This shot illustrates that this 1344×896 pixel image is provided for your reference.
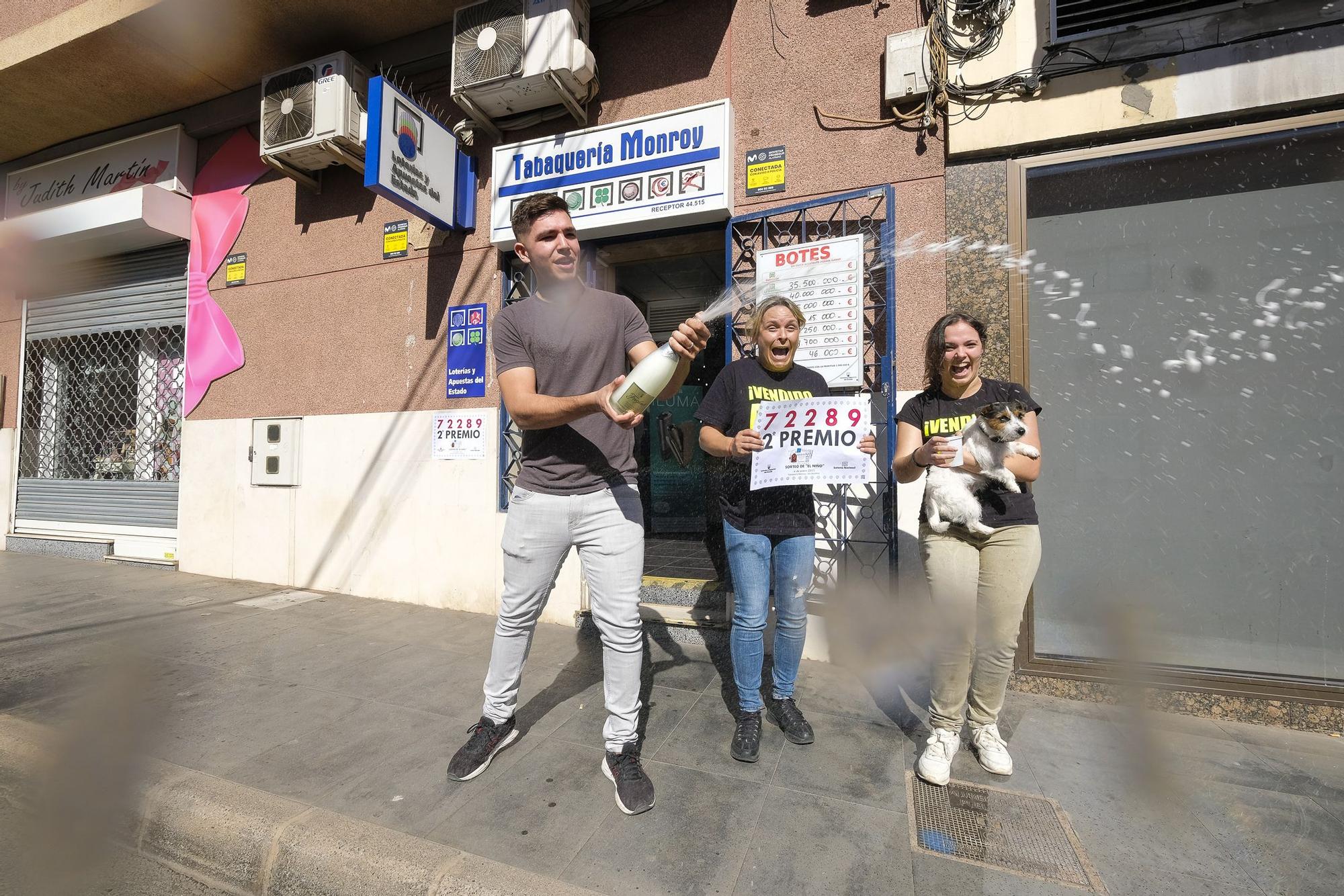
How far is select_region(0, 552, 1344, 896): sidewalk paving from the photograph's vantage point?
1.95 meters

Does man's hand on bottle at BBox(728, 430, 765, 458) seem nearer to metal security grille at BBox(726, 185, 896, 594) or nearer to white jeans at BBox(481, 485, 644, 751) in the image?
white jeans at BBox(481, 485, 644, 751)

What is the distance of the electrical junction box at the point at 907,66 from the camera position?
382 cm

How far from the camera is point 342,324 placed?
18.5 ft

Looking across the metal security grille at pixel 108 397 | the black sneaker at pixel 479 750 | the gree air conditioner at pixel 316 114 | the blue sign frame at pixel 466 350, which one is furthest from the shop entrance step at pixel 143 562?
the black sneaker at pixel 479 750

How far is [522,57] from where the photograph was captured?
4.52 meters

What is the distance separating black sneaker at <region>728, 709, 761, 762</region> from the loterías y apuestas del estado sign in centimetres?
817

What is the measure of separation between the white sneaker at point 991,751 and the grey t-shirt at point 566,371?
1.98m

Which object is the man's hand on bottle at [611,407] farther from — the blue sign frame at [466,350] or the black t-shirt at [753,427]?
the blue sign frame at [466,350]

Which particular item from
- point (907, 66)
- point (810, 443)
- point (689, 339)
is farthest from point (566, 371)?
point (907, 66)

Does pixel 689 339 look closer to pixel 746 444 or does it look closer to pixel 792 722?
pixel 746 444

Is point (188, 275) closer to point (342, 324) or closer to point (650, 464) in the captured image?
point (342, 324)

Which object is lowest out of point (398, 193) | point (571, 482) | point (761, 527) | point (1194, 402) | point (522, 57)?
point (761, 527)

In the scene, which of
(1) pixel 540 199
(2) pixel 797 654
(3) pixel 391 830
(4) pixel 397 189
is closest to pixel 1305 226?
(2) pixel 797 654

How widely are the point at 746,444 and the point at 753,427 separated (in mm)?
154
